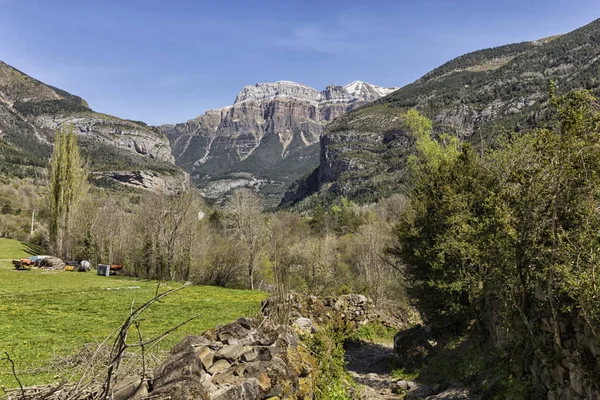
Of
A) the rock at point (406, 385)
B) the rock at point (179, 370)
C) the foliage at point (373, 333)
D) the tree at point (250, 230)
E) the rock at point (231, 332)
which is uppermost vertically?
the tree at point (250, 230)

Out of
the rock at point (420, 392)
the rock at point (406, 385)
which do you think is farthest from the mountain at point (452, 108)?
the rock at point (420, 392)

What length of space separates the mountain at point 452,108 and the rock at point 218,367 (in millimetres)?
110466

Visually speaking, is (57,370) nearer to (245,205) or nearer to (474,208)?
(474,208)

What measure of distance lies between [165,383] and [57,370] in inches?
156

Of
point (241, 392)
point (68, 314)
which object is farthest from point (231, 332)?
point (68, 314)

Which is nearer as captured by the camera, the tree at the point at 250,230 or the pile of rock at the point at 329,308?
the pile of rock at the point at 329,308

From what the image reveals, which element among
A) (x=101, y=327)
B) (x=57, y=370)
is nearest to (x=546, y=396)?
(x=57, y=370)

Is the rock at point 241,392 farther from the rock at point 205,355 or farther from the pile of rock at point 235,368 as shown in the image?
the rock at point 205,355

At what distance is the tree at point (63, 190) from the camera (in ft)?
132

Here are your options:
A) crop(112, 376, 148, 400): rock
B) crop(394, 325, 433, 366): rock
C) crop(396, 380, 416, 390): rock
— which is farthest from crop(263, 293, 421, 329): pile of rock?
crop(112, 376, 148, 400): rock

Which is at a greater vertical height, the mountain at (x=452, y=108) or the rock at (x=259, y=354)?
the mountain at (x=452, y=108)

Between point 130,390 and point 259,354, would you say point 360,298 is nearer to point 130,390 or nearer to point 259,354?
point 259,354

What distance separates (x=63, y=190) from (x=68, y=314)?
1178 inches

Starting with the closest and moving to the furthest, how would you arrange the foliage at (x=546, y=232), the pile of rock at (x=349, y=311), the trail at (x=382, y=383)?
the foliage at (x=546, y=232)
the trail at (x=382, y=383)
the pile of rock at (x=349, y=311)
